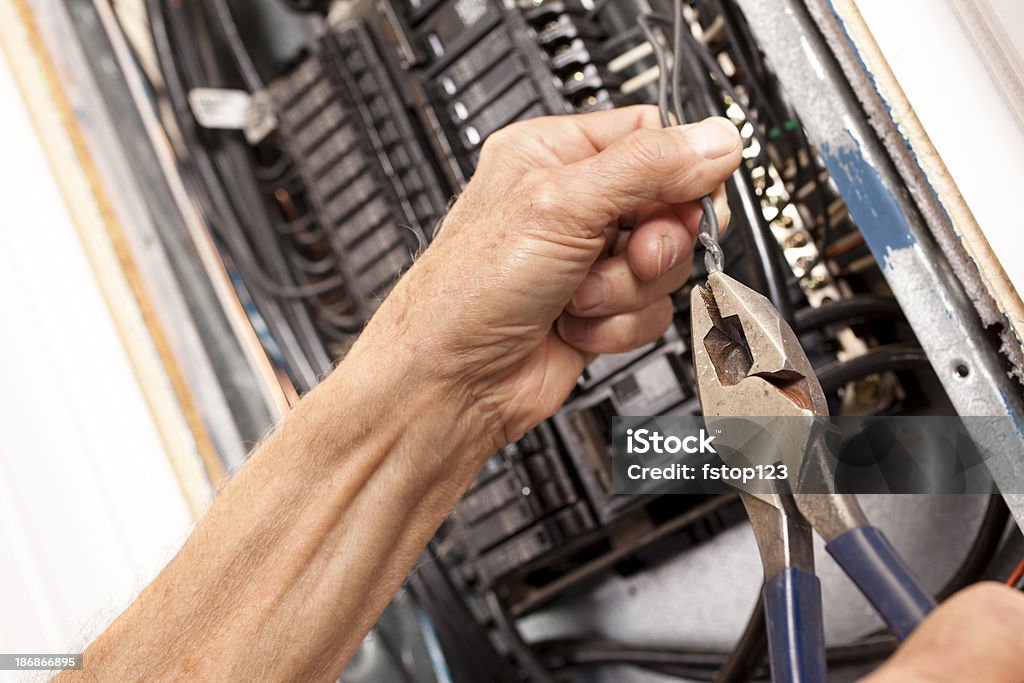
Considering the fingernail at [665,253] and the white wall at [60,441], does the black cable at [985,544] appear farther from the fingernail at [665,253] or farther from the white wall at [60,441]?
the white wall at [60,441]

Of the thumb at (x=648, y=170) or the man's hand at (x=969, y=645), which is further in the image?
the thumb at (x=648, y=170)

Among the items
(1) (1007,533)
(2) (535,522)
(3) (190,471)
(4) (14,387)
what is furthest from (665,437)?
(4) (14,387)

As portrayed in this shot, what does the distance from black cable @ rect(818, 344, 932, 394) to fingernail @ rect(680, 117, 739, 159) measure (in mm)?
252

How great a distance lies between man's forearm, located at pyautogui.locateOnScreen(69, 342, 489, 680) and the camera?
710 mm

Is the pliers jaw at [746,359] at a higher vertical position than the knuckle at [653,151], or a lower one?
lower

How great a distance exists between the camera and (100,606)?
3.40 feet

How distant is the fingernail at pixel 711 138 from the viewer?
0.66 m

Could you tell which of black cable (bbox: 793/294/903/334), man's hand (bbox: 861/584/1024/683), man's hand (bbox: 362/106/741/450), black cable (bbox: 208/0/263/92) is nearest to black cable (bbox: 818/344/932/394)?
black cable (bbox: 793/294/903/334)

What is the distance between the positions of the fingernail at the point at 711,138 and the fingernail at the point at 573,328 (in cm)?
23

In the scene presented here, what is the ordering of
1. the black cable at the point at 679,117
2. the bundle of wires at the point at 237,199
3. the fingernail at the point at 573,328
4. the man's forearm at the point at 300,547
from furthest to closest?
the bundle of wires at the point at 237,199 < the fingernail at the point at 573,328 < the man's forearm at the point at 300,547 < the black cable at the point at 679,117

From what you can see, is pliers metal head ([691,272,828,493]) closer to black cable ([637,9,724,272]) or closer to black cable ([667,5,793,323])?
black cable ([637,9,724,272])

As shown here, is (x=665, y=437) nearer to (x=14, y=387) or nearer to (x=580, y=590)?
(x=580, y=590)

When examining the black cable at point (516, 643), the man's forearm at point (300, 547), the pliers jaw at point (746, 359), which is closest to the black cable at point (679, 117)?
the pliers jaw at point (746, 359)

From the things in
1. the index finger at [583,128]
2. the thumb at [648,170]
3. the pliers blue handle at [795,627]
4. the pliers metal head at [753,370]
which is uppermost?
the index finger at [583,128]
